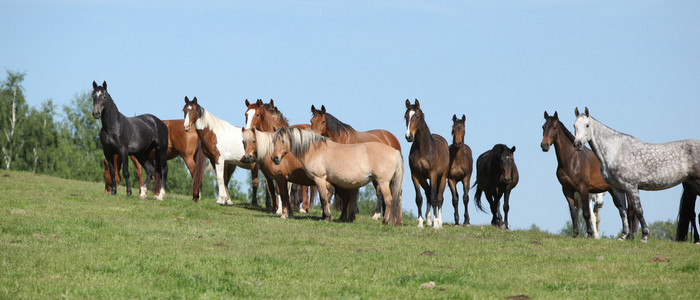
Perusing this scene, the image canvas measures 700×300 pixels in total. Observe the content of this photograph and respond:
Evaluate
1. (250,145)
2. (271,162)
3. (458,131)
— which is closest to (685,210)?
(458,131)

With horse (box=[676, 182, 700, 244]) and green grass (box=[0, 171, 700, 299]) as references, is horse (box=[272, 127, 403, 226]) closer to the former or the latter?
green grass (box=[0, 171, 700, 299])

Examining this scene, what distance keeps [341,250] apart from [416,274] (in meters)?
2.30

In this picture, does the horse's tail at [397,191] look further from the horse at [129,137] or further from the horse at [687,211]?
the horse at [129,137]

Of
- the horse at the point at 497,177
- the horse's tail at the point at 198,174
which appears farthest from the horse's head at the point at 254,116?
the horse at the point at 497,177

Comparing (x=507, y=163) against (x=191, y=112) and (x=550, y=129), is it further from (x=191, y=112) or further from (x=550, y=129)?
(x=191, y=112)

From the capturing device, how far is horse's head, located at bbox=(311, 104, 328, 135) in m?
18.5

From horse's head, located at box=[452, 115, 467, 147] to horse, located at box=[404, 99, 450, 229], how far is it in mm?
492

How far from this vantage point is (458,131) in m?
17.7

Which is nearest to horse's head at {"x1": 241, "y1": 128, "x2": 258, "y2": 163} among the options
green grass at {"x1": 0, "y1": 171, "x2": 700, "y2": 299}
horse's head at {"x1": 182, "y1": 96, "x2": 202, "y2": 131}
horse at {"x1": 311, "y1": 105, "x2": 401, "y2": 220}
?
green grass at {"x1": 0, "y1": 171, "x2": 700, "y2": 299}

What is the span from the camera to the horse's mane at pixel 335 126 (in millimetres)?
18766

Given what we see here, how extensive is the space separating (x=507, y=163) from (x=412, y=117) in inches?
128

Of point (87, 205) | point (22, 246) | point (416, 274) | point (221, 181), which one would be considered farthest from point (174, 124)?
point (416, 274)

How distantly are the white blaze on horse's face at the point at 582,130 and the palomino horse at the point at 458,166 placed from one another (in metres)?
3.13

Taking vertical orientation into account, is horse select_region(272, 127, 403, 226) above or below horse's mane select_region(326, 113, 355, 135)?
below
